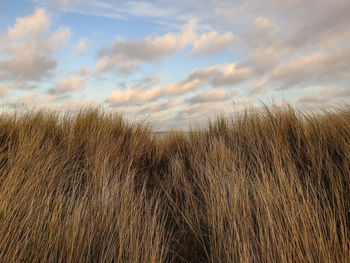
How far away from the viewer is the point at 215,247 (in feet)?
5.24

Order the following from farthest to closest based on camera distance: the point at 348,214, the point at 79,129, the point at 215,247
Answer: the point at 79,129 < the point at 348,214 < the point at 215,247

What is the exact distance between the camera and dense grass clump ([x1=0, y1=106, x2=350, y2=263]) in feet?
4.97

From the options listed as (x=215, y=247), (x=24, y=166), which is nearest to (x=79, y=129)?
(x=24, y=166)

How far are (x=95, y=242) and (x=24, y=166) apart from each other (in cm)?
147

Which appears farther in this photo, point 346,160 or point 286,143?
point 286,143

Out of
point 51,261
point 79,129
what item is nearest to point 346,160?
point 51,261

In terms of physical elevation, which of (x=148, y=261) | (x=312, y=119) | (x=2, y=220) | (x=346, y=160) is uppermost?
(x=312, y=119)

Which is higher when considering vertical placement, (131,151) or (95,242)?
(131,151)

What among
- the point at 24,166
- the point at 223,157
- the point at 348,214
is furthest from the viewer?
the point at 223,157

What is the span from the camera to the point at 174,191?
2986mm

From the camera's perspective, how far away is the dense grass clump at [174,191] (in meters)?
1.51

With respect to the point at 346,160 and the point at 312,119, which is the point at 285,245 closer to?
the point at 346,160

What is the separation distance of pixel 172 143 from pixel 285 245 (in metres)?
3.73

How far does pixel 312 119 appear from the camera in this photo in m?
3.25
